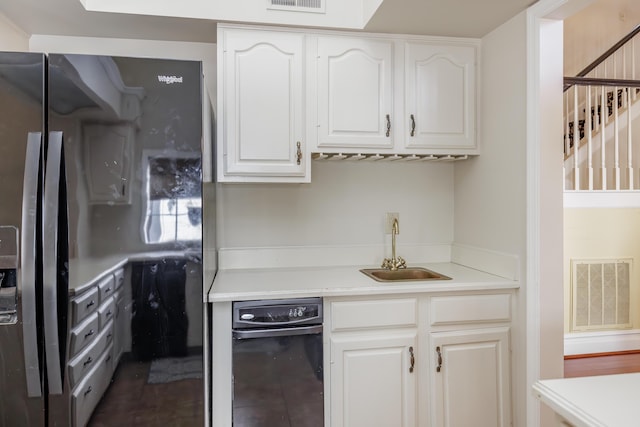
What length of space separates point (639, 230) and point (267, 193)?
9.94ft

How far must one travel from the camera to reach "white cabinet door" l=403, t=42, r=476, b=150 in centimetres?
217

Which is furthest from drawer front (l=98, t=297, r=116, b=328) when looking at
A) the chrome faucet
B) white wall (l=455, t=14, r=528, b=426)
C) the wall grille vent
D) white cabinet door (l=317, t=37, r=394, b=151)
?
the wall grille vent

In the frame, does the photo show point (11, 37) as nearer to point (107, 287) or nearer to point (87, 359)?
point (107, 287)

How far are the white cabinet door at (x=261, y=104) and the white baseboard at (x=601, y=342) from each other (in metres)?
2.64

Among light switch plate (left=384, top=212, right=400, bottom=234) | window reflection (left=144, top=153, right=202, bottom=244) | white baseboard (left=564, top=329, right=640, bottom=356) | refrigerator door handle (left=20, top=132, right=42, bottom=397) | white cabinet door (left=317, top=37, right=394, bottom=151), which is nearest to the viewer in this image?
refrigerator door handle (left=20, top=132, right=42, bottom=397)

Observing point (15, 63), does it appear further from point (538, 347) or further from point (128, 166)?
point (538, 347)

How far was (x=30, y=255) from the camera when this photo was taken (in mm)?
1375

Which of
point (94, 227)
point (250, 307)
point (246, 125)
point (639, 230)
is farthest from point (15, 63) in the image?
point (639, 230)

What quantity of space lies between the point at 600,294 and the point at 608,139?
1.50 m

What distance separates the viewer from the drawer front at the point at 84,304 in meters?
1.42

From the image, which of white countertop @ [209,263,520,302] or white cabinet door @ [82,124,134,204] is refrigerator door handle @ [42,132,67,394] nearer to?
white cabinet door @ [82,124,134,204]

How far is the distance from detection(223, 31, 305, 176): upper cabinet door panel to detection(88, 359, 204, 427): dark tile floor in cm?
100

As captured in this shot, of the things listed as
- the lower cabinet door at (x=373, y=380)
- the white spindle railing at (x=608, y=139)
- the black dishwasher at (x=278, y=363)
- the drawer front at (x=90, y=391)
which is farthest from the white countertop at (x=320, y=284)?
the white spindle railing at (x=608, y=139)

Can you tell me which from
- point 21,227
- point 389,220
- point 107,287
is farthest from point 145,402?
point 389,220
